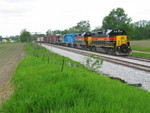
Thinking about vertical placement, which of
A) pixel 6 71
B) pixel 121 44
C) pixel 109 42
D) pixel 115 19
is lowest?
pixel 6 71

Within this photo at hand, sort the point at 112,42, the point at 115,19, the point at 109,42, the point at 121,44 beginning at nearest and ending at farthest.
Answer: the point at 121,44, the point at 112,42, the point at 109,42, the point at 115,19

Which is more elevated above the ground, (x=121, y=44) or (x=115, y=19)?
(x=115, y=19)

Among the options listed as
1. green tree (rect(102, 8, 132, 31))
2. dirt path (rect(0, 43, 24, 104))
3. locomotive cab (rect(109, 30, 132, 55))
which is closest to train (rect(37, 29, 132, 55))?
locomotive cab (rect(109, 30, 132, 55))

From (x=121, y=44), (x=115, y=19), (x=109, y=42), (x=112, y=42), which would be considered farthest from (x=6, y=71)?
(x=115, y=19)

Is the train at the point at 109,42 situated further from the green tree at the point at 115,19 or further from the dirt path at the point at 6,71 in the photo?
the green tree at the point at 115,19

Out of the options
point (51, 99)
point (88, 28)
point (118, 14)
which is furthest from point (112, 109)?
point (88, 28)

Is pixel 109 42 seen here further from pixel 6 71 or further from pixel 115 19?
pixel 115 19

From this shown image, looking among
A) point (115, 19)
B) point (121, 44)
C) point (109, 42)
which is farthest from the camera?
point (115, 19)

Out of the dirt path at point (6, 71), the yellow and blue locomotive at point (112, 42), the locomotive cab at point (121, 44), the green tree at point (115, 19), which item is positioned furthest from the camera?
the green tree at point (115, 19)

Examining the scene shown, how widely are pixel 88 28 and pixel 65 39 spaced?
91.8 metres

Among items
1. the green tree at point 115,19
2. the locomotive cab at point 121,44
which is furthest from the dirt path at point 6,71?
the green tree at point 115,19

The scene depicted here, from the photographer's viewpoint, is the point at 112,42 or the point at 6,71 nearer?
the point at 6,71

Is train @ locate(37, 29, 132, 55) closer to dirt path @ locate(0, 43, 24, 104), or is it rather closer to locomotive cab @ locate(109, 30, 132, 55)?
locomotive cab @ locate(109, 30, 132, 55)

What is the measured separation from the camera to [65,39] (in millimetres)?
59906
